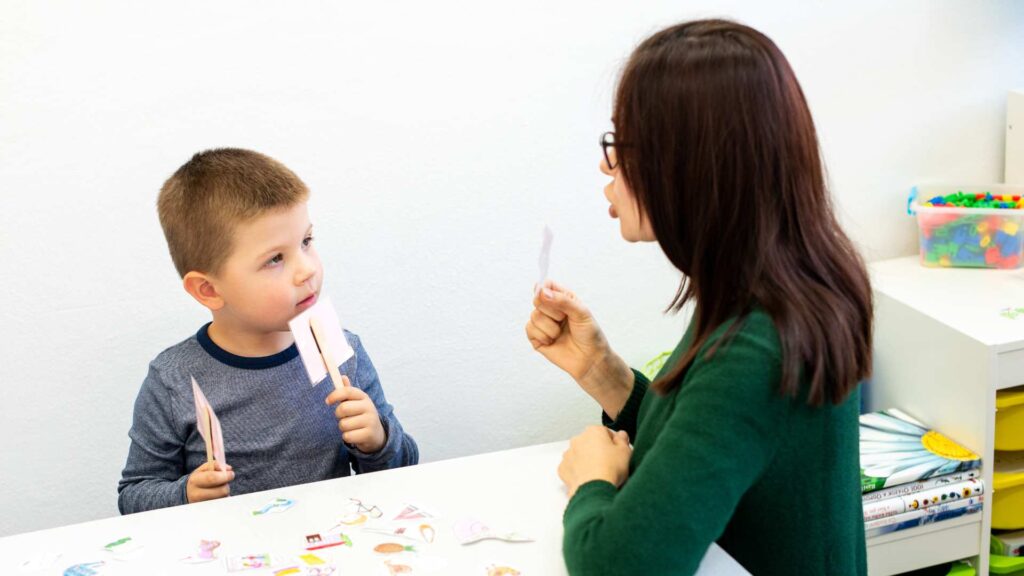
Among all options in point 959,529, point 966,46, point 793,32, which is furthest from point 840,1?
point 959,529

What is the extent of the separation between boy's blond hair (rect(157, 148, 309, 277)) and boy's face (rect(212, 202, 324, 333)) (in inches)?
0.7

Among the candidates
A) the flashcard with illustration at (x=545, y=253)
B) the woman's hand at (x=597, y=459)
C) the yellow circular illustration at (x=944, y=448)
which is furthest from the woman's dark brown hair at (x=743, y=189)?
the yellow circular illustration at (x=944, y=448)

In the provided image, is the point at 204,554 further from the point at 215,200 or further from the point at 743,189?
the point at 743,189

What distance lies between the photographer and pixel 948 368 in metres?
1.99

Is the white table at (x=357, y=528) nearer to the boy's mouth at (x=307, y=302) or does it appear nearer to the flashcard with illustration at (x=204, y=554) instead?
the flashcard with illustration at (x=204, y=554)

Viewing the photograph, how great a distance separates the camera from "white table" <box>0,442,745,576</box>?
113 centimetres

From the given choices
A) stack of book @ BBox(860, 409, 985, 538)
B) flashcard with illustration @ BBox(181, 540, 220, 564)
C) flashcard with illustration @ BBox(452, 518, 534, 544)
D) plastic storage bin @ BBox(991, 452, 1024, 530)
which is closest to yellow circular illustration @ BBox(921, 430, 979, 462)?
stack of book @ BBox(860, 409, 985, 538)

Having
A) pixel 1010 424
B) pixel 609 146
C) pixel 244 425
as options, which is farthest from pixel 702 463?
pixel 1010 424

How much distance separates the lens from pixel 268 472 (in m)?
1.53

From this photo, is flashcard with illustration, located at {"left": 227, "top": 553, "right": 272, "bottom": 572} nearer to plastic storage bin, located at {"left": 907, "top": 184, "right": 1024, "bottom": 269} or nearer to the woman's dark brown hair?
the woman's dark brown hair

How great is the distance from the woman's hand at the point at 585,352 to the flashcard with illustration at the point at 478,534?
263 millimetres

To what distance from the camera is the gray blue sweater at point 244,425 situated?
4.94 feet

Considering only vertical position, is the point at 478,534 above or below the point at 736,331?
below

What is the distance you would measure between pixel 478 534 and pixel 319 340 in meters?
0.32
